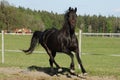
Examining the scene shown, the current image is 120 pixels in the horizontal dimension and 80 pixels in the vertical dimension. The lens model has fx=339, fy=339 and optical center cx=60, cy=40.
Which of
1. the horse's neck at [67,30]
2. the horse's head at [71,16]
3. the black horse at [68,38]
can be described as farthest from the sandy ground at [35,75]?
the horse's head at [71,16]

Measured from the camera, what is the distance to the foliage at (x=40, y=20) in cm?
10494

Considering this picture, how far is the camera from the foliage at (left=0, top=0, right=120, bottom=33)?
105 meters

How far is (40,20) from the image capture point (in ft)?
455

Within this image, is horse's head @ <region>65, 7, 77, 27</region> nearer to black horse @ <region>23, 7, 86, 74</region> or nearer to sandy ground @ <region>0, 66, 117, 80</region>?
black horse @ <region>23, 7, 86, 74</region>

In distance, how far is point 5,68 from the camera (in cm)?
1297

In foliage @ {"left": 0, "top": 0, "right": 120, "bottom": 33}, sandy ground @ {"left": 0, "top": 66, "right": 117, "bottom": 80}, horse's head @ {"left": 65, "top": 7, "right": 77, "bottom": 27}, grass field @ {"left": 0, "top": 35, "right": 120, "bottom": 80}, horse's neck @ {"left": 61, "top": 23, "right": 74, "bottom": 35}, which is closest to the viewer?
horse's head @ {"left": 65, "top": 7, "right": 77, "bottom": 27}

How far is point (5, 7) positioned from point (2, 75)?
332ft

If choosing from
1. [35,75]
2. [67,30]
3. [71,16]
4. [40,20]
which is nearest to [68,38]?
[67,30]

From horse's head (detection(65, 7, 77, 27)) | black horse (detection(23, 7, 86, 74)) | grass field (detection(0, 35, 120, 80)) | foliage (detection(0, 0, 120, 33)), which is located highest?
foliage (detection(0, 0, 120, 33))

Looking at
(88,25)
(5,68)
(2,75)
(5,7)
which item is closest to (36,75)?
(2,75)

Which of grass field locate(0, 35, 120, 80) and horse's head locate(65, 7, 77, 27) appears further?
grass field locate(0, 35, 120, 80)

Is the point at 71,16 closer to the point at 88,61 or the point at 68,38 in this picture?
the point at 68,38

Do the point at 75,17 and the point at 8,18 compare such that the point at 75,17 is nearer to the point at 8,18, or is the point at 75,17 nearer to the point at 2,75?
the point at 2,75

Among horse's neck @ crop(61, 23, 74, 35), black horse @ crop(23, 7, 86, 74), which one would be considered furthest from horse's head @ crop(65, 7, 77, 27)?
horse's neck @ crop(61, 23, 74, 35)
